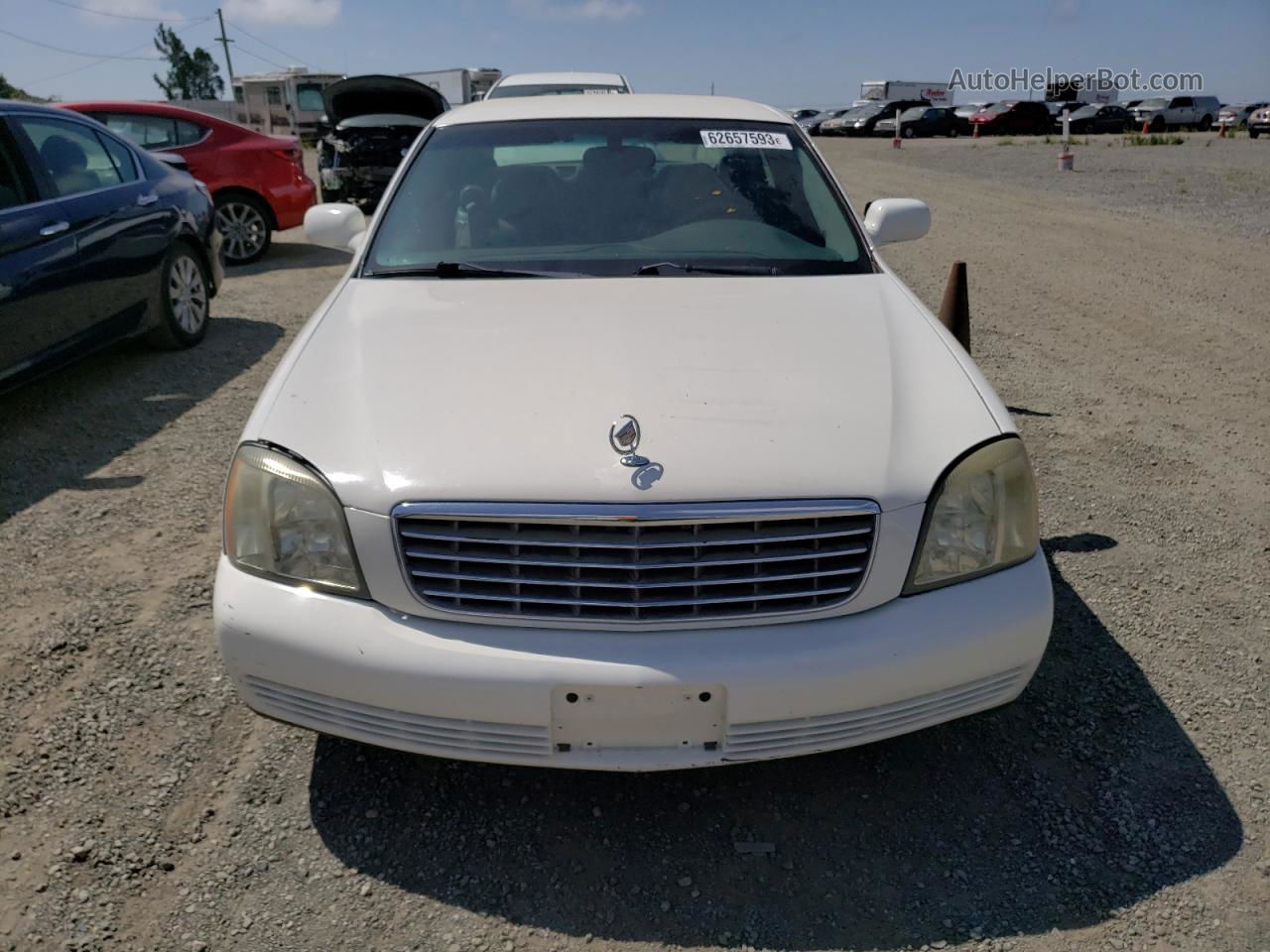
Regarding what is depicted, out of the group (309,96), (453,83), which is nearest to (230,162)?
(453,83)

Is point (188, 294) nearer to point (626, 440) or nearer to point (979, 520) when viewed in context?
point (626, 440)

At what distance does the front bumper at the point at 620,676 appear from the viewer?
2115 mm

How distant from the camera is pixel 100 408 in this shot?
18.2 ft

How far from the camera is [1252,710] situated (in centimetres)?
291

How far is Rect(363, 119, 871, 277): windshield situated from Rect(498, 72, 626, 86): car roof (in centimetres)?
878

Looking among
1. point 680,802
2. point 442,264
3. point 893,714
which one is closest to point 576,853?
point 680,802

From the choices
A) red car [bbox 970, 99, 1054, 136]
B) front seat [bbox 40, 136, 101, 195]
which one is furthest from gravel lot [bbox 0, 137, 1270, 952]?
red car [bbox 970, 99, 1054, 136]

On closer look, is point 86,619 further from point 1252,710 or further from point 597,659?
point 1252,710

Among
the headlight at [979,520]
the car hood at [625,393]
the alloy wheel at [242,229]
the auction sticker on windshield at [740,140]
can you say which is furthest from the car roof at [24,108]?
the headlight at [979,520]

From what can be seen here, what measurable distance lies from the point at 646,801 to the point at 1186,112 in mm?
51681

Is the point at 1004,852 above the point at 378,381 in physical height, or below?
below

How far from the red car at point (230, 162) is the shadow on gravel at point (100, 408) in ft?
10.1

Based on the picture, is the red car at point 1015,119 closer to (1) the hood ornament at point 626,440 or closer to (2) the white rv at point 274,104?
(2) the white rv at point 274,104

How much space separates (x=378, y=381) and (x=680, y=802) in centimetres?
131
